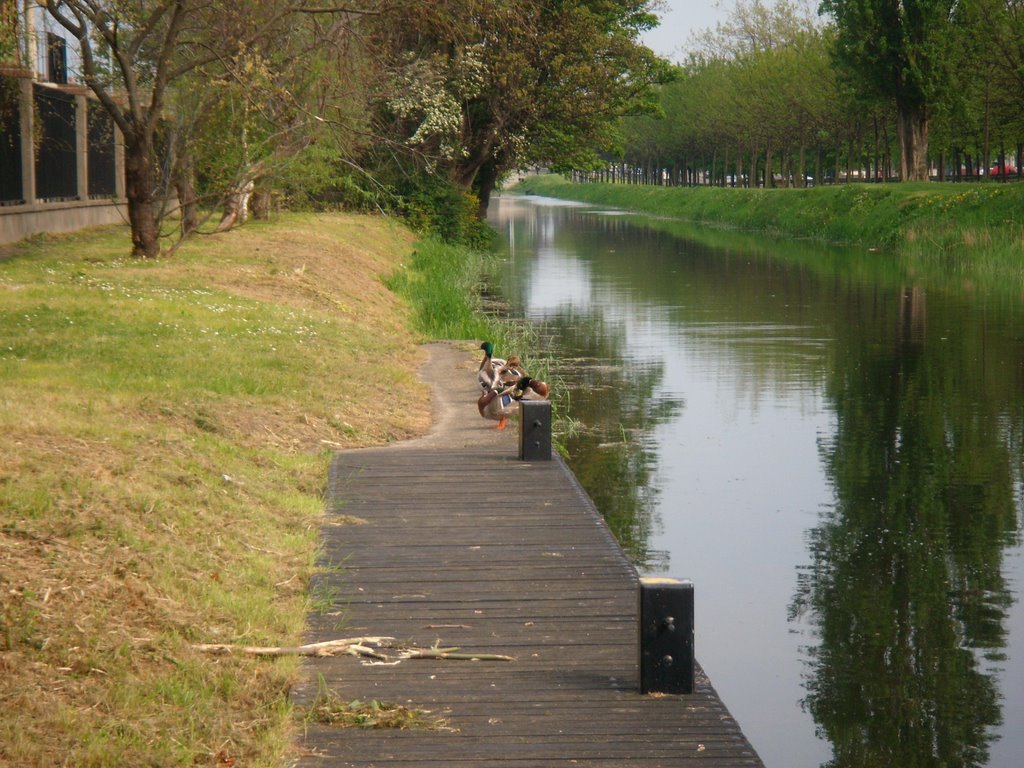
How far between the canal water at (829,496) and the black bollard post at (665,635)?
1491mm

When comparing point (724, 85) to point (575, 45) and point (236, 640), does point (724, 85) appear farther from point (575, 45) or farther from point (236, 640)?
point (236, 640)

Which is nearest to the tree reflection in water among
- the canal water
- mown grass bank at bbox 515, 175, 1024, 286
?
the canal water

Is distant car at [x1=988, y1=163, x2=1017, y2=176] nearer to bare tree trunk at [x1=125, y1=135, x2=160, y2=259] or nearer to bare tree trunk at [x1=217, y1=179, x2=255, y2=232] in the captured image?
bare tree trunk at [x1=217, y1=179, x2=255, y2=232]

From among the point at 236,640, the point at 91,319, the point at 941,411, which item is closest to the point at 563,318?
the point at 941,411

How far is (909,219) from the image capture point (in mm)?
48500

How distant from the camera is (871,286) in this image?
3472 centimetres

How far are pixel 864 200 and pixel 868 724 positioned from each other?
163 feet

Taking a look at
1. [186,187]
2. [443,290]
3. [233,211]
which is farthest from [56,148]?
[443,290]

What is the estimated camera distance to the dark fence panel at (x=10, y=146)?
25.2 m

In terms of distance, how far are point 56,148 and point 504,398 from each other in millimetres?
18581

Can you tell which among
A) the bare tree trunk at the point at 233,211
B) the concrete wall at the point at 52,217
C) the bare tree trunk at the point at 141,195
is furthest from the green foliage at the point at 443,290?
the concrete wall at the point at 52,217

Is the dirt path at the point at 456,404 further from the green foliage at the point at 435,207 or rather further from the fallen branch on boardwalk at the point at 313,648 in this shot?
the green foliage at the point at 435,207

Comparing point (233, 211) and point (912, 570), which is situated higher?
point (233, 211)

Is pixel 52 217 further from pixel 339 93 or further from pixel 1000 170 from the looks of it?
pixel 1000 170
